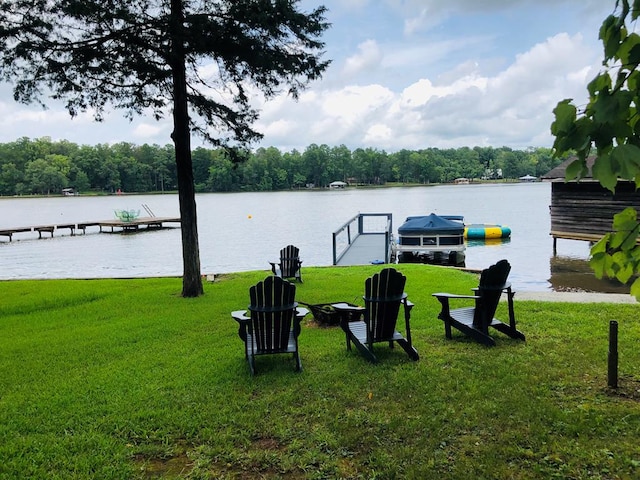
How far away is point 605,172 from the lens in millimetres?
1279

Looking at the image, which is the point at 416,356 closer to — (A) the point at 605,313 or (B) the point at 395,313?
(B) the point at 395,313

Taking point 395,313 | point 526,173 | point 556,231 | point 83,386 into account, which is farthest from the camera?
point 526,173

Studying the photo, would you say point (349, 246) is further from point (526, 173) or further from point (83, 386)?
point (526, 173)

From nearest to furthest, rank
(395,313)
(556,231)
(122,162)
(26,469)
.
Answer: (26,469), (395,313), (556,231), (122,162)

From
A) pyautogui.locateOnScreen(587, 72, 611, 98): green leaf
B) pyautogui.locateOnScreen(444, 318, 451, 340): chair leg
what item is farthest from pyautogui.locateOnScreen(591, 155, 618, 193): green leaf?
pyautogui.locateOnScreen(444, 318, 451, 340): chair leg

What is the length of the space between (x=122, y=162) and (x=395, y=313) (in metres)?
96.0

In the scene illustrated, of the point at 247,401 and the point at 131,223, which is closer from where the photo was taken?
the point at 247,401

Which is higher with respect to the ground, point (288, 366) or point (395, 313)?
point (395, 313)

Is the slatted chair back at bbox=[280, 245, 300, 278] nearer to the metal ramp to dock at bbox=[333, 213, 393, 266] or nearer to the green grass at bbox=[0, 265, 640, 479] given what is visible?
the green grass at bbox=[0, 265, 640, 479]

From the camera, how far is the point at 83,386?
4.82 metres

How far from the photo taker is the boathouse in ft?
59.2

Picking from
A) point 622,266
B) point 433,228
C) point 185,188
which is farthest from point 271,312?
point 433,228

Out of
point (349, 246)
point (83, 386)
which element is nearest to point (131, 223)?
point (349, 246)

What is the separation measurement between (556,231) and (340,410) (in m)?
19.7
